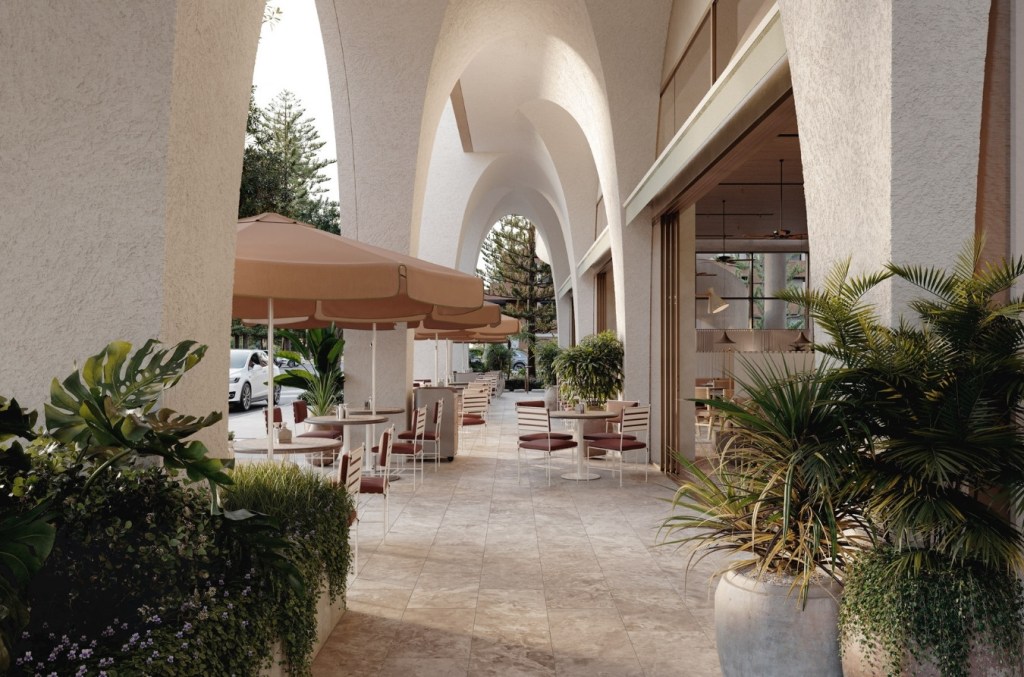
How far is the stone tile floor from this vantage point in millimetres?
3910

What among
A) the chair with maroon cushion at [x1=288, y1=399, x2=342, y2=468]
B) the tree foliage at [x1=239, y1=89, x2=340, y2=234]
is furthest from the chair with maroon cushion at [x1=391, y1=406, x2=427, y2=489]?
the tree foliage at [x1=239, y1=89, x2=340, y2=234]

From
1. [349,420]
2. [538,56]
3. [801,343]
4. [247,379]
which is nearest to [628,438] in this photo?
[349,420]

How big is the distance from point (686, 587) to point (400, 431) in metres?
6.08

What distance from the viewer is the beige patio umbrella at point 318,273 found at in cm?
453

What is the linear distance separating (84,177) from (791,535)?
3130 mm

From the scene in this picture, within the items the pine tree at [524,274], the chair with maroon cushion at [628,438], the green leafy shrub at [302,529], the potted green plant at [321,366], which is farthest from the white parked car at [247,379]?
the green leafy shrub at [302,529]

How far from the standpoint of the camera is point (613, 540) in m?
6.43

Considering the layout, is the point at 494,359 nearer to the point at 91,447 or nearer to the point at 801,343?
the point at 801,343

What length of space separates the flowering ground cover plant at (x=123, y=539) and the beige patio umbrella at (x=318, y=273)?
5.97 feet

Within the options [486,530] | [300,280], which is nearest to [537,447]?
[486,530]

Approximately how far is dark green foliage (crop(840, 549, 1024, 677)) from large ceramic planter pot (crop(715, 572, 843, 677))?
25 cm

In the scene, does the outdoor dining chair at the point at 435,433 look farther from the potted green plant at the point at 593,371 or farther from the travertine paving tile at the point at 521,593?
the potted green plant at the point at 593,371

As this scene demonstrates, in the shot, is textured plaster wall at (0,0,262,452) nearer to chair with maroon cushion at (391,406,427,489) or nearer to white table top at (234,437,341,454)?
white table top at (234,437,341,454)

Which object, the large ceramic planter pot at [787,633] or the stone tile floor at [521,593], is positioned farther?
the stone tile floor at [521,593]
